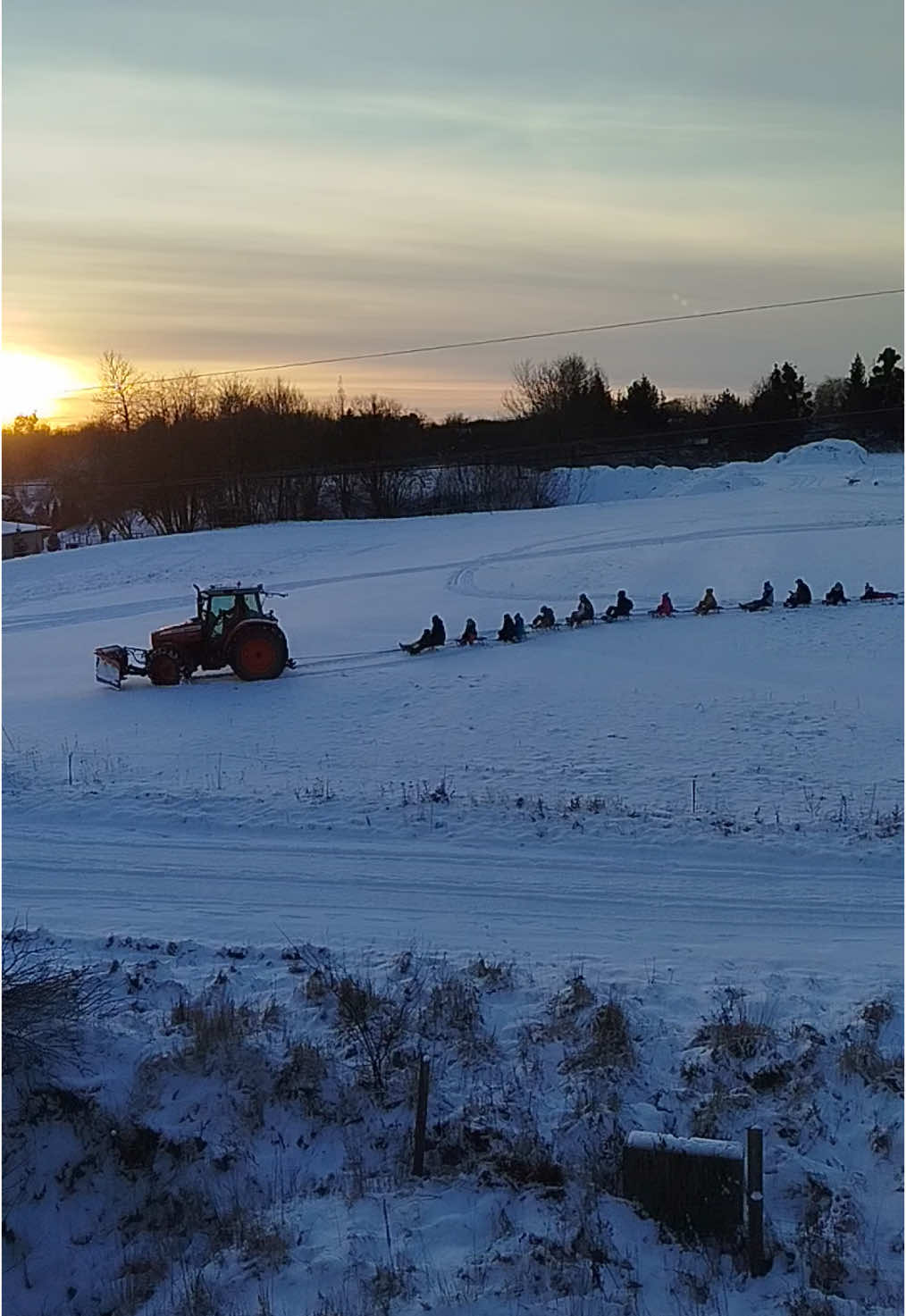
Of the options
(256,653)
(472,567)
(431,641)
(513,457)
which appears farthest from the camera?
(513,457)

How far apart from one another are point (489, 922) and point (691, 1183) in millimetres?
3673

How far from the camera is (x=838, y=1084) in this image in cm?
809

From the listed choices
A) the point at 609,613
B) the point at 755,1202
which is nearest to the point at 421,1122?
the point at 755,1202

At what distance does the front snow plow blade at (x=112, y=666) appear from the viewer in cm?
2072

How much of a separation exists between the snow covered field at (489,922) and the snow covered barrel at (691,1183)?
0.17 meters

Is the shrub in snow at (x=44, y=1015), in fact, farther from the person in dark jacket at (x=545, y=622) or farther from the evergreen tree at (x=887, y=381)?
the evergreen tree at (x=887, y=381)

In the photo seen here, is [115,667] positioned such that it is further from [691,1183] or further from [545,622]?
[691,1183]

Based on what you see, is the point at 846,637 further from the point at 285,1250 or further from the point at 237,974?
the point at 285,1250

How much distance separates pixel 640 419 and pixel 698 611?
44817 mm

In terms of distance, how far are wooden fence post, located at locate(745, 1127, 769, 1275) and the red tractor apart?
49.2ft

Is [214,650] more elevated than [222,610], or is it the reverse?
[222,610]

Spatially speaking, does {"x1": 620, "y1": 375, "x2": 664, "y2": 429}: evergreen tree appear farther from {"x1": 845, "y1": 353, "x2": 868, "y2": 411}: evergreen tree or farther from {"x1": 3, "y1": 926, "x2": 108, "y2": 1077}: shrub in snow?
{"x1": 3, "y1": 926, "x2": 108, "y2": 1077}: shrub in snow

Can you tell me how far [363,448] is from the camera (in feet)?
202

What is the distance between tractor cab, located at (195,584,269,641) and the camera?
21.2 metres
